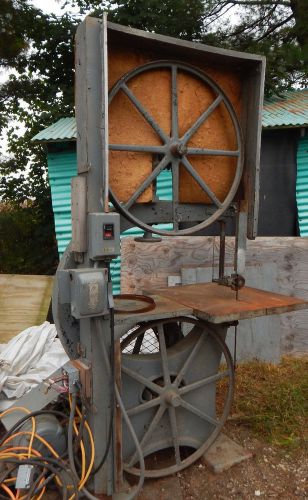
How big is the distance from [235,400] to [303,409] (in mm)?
603

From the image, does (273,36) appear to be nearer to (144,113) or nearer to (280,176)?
(280,176)

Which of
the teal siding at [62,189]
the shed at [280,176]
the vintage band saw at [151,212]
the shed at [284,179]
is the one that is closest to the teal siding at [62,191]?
the teal siding at [62,189]

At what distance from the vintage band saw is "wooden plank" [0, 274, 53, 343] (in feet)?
8.46

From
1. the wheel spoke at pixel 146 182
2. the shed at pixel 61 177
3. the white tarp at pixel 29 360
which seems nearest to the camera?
the wheel spoke at pixel 146 182

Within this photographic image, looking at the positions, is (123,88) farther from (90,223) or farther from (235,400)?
(235,400)

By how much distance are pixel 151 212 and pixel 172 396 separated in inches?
47.9

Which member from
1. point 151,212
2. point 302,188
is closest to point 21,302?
point 151,212

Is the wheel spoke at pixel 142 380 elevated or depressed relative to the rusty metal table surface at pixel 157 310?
depressed

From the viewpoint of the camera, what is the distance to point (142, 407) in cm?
248

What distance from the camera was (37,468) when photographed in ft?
7.64

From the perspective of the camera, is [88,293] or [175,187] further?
[175,187]

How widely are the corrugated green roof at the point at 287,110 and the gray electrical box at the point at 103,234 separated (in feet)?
12.8

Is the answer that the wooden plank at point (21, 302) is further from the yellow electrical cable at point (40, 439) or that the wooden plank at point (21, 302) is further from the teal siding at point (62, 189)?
the yellow electrical cable at point (40, 439)

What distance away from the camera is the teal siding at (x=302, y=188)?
567cm
